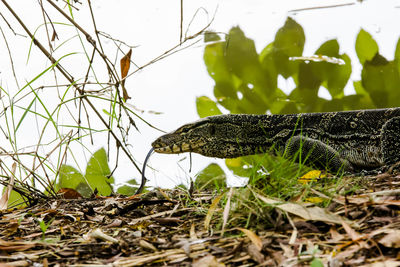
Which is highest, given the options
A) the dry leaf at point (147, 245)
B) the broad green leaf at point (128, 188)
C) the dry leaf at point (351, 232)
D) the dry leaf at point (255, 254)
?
the dry leaf at point (147, 245)

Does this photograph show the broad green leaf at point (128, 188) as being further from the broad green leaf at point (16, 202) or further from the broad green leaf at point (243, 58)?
the broad green leaf at point (243, 58)

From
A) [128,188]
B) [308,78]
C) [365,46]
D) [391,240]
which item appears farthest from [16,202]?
[365,46]

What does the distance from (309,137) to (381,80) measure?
100cm

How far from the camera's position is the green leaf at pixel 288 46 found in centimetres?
373

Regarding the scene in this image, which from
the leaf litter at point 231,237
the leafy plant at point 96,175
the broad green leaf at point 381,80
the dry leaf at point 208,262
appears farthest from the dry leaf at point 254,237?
the broad green leaf at point 381,80

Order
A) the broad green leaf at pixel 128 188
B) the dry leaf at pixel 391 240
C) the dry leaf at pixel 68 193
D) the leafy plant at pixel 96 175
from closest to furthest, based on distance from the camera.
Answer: the dry leaf at pixel 391 240
the dry leaf at pixel 68 193
the broad green leaf at pixel 128 188
the leafy plant at pixel 96 175

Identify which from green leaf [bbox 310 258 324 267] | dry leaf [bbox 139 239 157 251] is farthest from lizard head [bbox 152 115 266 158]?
green leaf [bbox 310 258 324 267]

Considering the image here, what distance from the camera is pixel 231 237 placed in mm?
1328

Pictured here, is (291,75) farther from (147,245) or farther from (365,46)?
(147,245)

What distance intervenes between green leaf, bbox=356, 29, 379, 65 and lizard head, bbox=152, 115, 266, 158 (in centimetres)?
124

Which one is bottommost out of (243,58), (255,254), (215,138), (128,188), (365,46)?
(128,188)

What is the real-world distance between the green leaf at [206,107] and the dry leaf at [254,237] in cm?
238

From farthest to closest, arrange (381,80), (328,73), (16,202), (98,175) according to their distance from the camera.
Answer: (328,73) < (381,80) < (98,175) < (16,202)

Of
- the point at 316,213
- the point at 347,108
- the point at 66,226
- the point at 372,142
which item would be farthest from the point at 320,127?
the point at 66,226
